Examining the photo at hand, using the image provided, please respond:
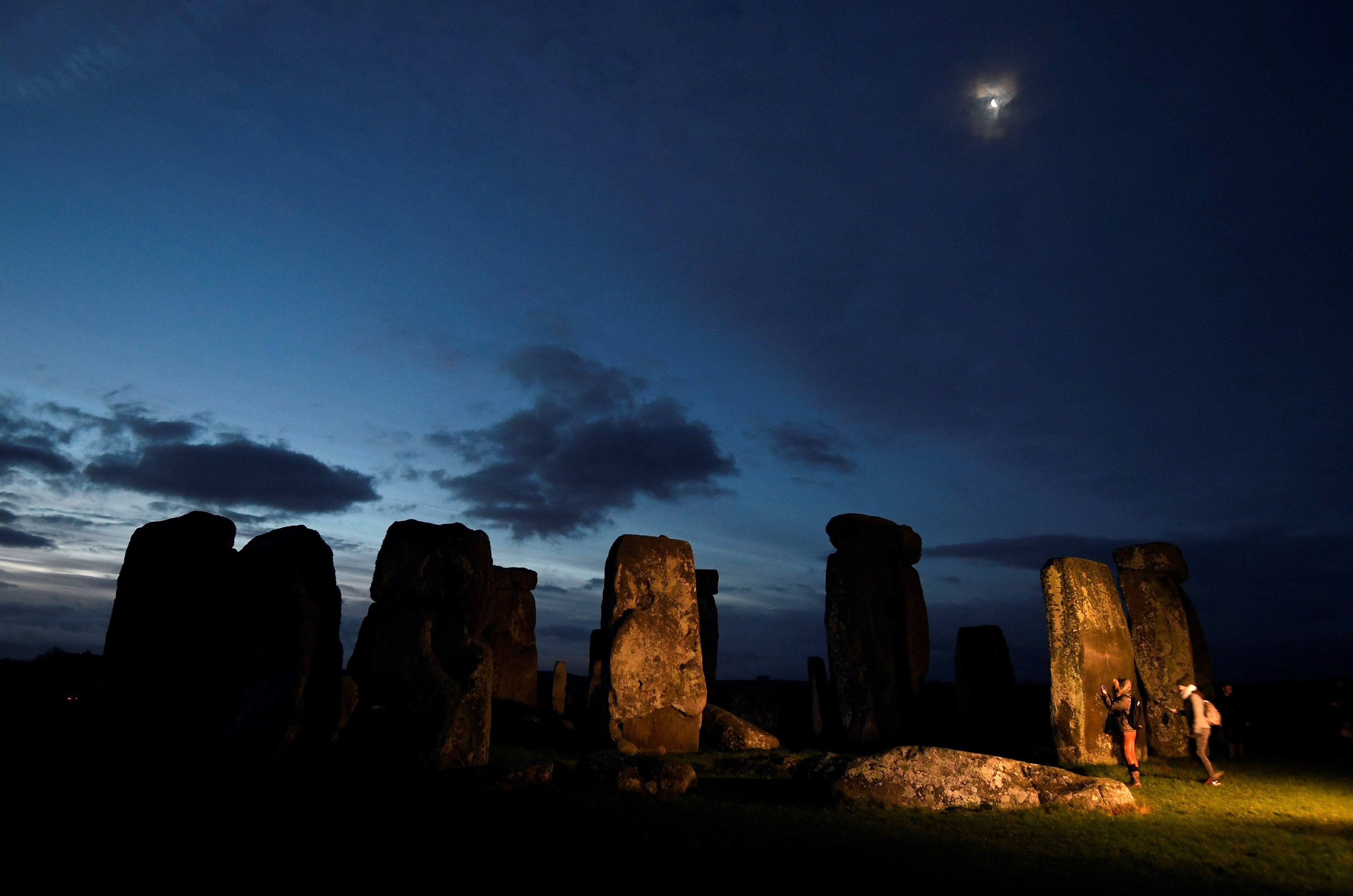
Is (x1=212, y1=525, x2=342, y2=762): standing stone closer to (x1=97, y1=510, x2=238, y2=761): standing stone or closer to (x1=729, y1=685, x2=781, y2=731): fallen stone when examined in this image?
(x1=97, y1=510, x2=238, y2=761): standing stone

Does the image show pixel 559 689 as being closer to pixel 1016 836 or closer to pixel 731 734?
pixel 731 734

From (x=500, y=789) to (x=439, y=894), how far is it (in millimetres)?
3036

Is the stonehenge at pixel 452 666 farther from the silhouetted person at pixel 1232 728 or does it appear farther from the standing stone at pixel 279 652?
the silhouetted person at pixel 1232 728

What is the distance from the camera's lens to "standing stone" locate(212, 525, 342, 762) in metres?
7.63

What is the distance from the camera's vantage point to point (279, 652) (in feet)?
26.1

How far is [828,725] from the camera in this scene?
15297mm

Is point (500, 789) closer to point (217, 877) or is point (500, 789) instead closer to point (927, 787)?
point (217, 877)

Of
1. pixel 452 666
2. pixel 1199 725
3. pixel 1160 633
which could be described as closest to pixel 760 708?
pixel 1160 633

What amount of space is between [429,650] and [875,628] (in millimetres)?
8908

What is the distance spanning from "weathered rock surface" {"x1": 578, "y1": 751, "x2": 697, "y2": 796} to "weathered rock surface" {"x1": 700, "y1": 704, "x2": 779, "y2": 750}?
3.99 metres

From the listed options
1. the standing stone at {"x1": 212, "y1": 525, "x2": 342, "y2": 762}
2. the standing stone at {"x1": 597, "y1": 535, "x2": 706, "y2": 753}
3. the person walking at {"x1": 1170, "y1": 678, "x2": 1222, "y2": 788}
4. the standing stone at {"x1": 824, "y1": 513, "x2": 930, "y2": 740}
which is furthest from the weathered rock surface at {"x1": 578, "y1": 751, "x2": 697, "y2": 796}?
the standing stone at {"x1": 824, "y1": 513, "x2": 930, "y2": 740}

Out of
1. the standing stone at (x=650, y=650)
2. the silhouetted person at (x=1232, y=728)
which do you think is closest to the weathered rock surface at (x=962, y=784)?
the standing stone at (x=650, y=650)

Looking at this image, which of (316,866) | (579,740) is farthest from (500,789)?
(579,740)

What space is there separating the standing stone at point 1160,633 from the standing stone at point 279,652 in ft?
38.0
